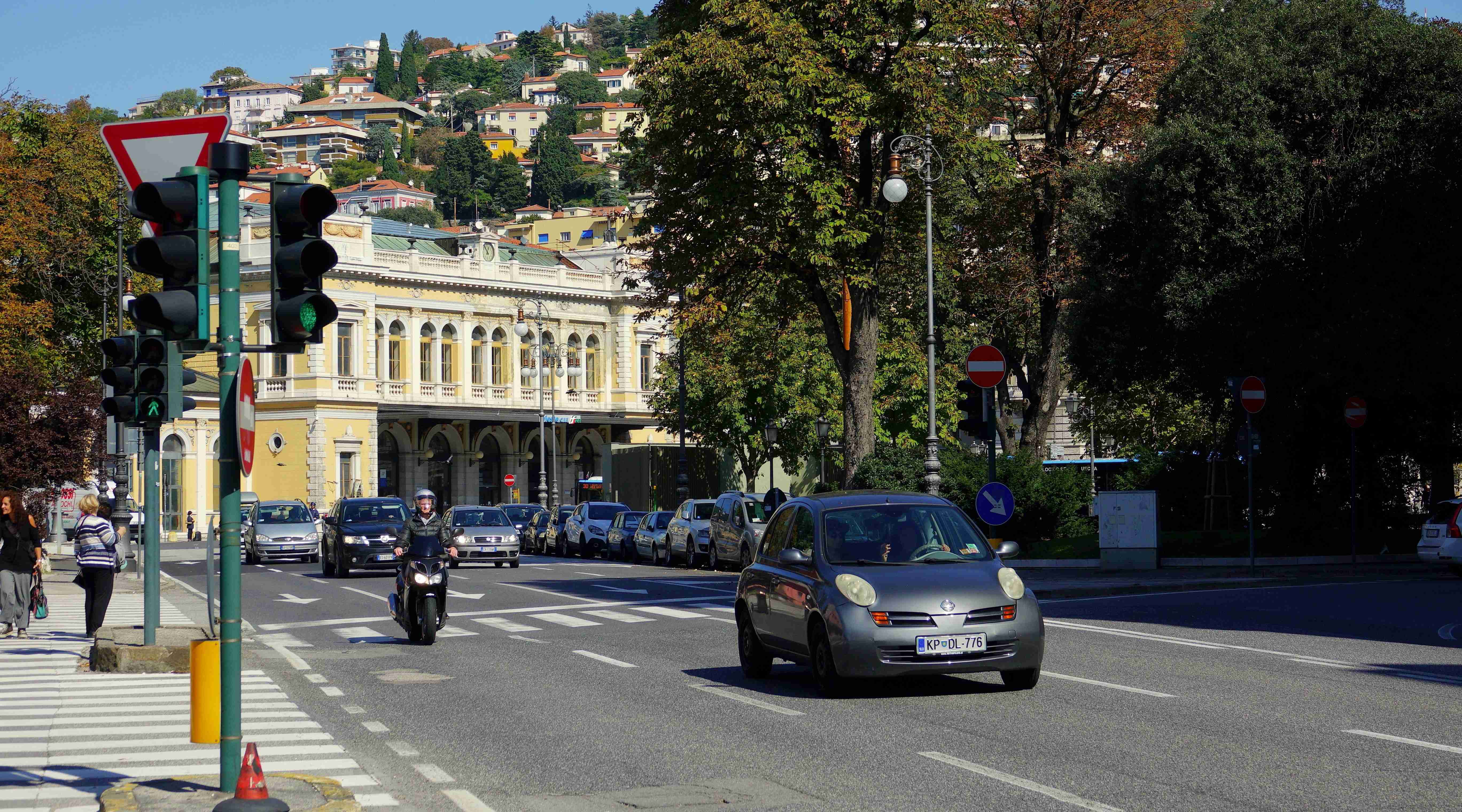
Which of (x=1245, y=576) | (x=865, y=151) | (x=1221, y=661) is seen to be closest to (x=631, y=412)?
(x=865, y=151)

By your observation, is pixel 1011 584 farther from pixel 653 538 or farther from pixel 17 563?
pixel 653 538

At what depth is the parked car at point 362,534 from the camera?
38375 millimetres

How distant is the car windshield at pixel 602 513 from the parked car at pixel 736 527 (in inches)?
487

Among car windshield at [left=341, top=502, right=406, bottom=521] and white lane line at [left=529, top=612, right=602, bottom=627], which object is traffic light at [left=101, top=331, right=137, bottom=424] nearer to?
white lane line at [left=529, top=612, right=602, bottom=627]

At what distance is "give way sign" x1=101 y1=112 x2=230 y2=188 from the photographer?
10.1m

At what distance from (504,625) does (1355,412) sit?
643 inches

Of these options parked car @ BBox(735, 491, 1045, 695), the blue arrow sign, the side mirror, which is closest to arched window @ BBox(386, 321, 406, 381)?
the blue arrow sign

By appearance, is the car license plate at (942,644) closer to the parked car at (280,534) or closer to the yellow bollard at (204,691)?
the yellow bollard at (204,691)

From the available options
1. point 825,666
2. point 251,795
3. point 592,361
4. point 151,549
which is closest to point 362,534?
point 151,549

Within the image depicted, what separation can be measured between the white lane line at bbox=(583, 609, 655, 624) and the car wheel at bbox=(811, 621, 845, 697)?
30.5 feet

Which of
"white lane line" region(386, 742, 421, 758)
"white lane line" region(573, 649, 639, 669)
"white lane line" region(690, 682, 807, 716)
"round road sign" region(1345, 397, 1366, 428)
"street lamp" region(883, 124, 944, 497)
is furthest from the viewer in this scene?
"round road sign" region(1345, 397, 1366, 428)

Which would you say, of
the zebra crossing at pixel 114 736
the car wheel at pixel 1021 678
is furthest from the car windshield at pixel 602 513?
the car wheel at pixel 1021 678

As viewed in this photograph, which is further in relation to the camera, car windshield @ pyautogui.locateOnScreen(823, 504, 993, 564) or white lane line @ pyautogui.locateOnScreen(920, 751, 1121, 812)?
car windshield @ pyautogui.locateOnScreen(823, 504, 993, 564)

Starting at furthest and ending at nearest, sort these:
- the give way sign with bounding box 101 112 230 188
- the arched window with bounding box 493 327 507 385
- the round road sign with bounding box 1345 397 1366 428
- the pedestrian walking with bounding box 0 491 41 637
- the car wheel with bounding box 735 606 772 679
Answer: the arched window with bounding box 493 327 507 385
the round road sign with bounding box 1345 397 1366 428
the pedestrian walking with bounding box 0 491 41 637
the car wheel with bounding box 735 606 772 679
the give way sign with bounding box 101 112 230 188
